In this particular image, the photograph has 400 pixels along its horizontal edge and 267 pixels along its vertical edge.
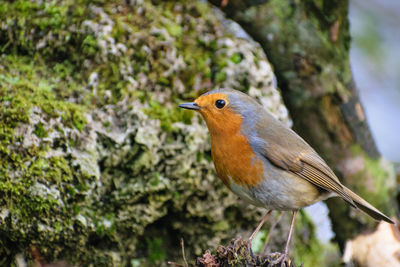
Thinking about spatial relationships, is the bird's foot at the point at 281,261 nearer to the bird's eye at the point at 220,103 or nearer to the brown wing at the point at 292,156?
the brown wing at the point at 292,156

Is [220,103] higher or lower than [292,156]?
higher

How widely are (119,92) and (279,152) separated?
1.43m

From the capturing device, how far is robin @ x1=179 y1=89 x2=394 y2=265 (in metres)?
3.49

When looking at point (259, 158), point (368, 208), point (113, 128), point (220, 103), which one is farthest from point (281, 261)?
point (113, 128)

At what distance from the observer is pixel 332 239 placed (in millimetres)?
5703

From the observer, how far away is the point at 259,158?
3527 mm

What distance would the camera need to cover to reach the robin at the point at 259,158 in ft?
11.5

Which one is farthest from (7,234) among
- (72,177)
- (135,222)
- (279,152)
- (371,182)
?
(371,182)

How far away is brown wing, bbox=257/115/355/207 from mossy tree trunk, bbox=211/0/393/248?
4.46ft

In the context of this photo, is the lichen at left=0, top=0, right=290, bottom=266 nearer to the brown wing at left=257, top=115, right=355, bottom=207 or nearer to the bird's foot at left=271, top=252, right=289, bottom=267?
the brown wing at left=257, top=115, right=355, bottom=207

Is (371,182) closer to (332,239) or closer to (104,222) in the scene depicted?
(332,239)

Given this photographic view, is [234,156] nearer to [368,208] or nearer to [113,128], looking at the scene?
[113,128]

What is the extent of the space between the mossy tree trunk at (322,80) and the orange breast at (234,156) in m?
1.66

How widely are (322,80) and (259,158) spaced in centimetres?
187
